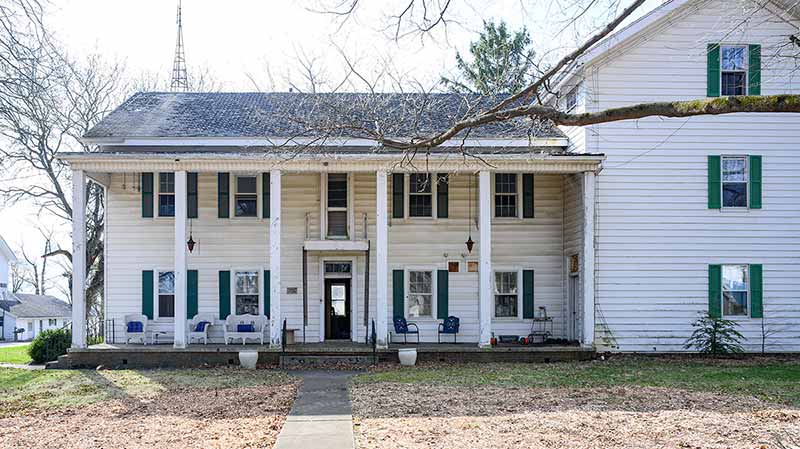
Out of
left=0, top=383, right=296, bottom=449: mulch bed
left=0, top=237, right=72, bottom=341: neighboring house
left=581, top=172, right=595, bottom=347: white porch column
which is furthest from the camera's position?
left=0, top=237, right=72, bottom=341: neighboring house

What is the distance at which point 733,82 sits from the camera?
1994cm

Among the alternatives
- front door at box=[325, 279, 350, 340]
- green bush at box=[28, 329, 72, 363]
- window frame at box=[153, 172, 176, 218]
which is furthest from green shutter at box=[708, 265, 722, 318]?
green bush at box=[28, 329, 72, 363]

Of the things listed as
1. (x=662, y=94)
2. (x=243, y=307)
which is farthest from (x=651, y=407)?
(x=243, y=307)

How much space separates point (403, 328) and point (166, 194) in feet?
22.2

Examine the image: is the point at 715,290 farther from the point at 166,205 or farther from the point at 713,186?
the point at 166,205

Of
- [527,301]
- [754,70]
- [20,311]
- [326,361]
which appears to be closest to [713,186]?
[754,70]

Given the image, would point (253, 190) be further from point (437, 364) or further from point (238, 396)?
point (238, 396)

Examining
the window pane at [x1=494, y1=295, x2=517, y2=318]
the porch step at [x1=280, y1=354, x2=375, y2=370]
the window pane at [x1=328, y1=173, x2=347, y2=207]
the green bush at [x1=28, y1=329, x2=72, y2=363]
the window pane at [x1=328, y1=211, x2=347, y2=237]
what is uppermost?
the window pane at [x1=328, y1=173, x2=347, y2=207]

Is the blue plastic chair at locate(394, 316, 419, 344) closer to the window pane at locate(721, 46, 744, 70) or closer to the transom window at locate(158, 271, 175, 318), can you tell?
the transom window at locate(158, 271, 175, 318)

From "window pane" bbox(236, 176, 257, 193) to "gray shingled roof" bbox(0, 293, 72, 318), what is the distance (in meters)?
40.2

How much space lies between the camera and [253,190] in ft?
69.7

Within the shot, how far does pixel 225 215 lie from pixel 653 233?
10.4 m

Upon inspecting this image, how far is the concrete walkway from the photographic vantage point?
1001cm

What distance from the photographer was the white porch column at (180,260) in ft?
60.8
